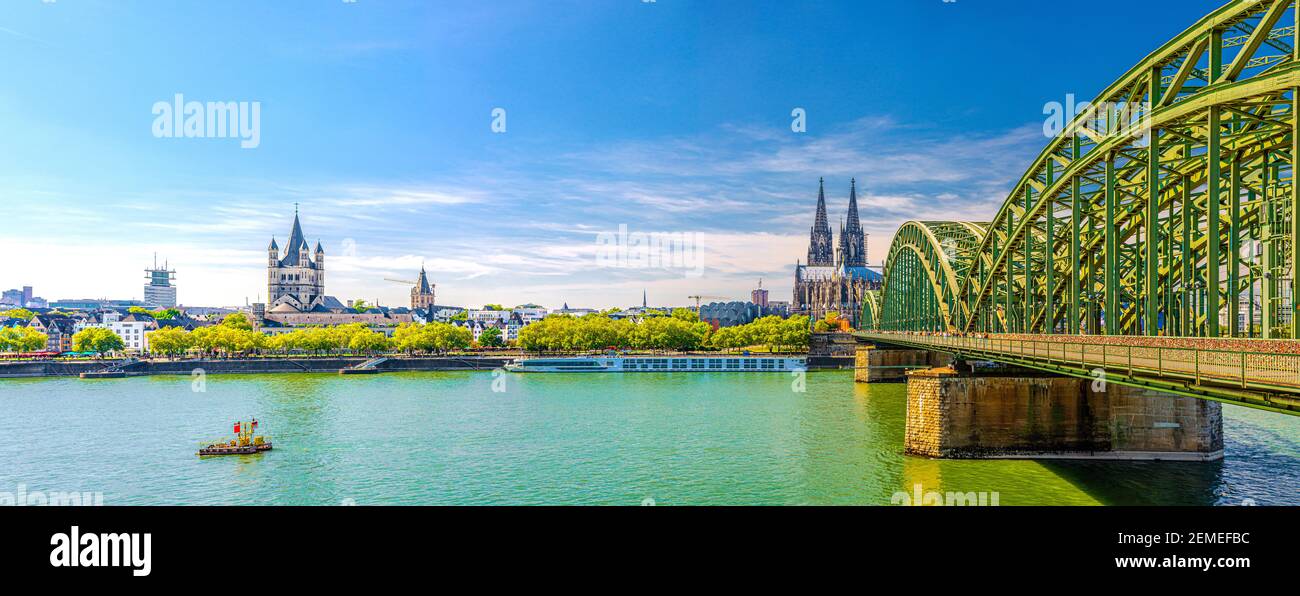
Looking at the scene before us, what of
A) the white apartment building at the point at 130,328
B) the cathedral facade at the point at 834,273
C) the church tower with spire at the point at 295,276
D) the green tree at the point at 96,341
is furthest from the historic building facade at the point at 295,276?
the cathedral facade at the point at 834,273

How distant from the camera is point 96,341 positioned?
104500 mm

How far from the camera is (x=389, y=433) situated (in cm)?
3794

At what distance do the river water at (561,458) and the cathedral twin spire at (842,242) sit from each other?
13689 centimetres

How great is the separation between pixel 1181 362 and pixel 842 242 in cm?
17816

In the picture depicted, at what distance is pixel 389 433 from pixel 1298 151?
A: 1437 inches

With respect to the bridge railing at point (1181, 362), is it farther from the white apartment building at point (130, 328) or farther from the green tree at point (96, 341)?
the white apartment building at point (130, 328)

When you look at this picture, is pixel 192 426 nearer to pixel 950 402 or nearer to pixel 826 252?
pixel 950 402

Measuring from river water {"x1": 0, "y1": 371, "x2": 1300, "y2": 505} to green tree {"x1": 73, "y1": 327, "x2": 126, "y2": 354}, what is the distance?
2248 inches

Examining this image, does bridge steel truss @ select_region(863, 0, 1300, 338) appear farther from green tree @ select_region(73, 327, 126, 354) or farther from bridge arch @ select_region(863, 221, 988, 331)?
green tree @ select_region(73, 327, 126, 354)

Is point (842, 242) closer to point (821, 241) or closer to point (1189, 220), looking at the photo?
point (821, 241)

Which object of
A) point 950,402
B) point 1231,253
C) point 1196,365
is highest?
point 1231,253

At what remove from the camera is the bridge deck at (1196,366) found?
471 inches

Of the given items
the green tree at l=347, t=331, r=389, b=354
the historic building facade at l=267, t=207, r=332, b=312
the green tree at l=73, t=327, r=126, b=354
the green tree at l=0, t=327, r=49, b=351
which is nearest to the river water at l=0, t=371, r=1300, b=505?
the green tree at l=347, t=331, r=389, b=354
